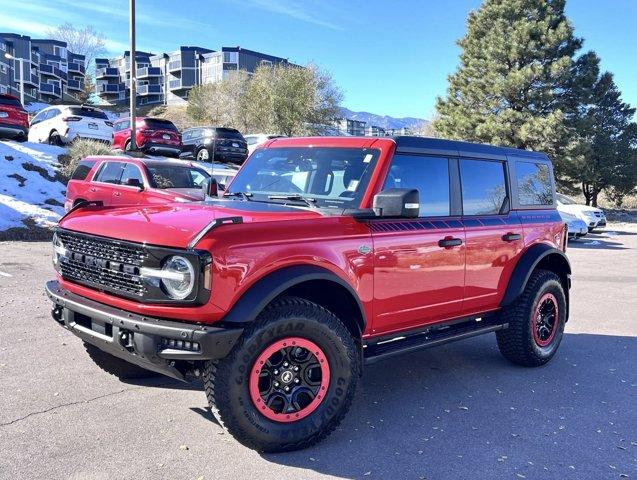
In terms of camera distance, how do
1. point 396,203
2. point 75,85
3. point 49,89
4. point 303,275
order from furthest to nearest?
1. point 75,85
2. point 49,89
3. point 396,203
4. point 303,275

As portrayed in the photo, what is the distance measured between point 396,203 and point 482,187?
5.52 feet

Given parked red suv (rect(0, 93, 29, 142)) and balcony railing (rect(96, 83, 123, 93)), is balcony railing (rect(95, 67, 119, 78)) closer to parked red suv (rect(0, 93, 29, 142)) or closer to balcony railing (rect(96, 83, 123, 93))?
balcony railing (rect(96, 83, 123, 93))

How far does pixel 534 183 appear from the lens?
19.1ft

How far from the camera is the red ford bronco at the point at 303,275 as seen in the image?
3275 millimetres

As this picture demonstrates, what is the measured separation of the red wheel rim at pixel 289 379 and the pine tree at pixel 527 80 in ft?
90.7

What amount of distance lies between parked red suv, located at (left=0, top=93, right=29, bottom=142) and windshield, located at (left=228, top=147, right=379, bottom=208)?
701 inches

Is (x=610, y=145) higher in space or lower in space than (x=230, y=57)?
lower

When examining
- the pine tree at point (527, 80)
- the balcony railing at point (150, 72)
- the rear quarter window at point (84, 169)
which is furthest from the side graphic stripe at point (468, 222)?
the balcony railing at point (150, 72)

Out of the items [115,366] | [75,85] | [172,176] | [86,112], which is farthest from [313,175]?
[75,85]

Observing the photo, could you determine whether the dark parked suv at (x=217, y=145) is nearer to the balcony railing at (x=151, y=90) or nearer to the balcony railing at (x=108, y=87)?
the balcony railing at (x=151, y=90)

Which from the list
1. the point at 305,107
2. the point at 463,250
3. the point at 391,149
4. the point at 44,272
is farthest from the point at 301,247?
the point at 305,107

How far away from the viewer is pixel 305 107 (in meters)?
36.1

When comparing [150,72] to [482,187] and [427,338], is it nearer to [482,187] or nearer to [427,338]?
[482,187]

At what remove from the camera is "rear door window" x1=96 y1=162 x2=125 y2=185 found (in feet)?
37.2
